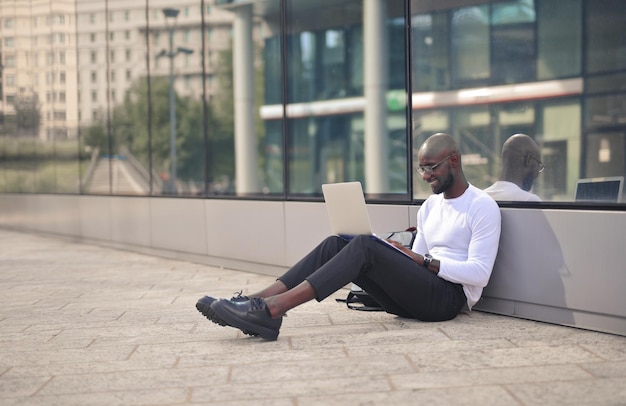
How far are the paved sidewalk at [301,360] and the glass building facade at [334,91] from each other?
1350 millimetres

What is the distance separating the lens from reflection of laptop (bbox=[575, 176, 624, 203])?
534 centimetres

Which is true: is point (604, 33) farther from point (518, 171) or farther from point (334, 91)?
point (518, 171)

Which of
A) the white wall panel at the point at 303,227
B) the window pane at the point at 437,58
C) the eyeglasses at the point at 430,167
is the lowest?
the white wall panel at the point at 303,227

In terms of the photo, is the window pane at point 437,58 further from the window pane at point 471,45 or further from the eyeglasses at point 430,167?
the eyeglasses at point 430,167

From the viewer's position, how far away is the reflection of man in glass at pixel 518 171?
5965mm

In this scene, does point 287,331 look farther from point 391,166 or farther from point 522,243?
point 391,166

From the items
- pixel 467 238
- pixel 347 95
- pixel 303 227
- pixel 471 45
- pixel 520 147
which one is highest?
pixel 471 45

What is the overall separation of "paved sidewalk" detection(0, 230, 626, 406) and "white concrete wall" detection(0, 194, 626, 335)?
19 cm

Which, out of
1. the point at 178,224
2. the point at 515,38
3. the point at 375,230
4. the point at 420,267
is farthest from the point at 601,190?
the point at 515,38

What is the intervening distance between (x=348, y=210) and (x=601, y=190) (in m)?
1.70

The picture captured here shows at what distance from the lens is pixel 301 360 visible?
4543 mm

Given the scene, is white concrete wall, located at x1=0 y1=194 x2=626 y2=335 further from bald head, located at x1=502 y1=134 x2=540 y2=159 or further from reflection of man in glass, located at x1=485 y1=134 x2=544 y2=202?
bald head, located at x1=502 y1=134 x2=540 y2=159

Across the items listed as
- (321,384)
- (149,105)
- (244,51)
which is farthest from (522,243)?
(244,51)

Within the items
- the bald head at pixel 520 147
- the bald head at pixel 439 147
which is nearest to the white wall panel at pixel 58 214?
the bald head at pixel 520 147
